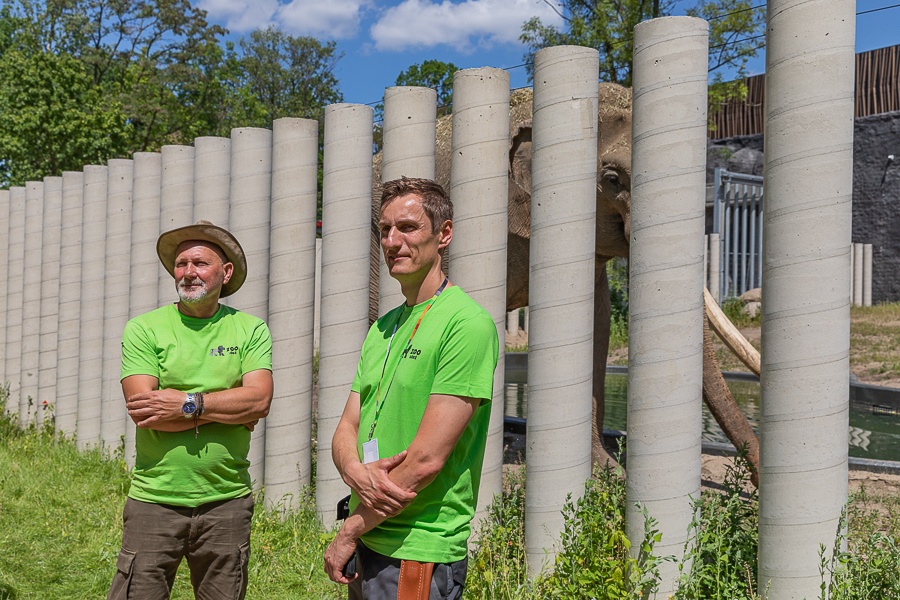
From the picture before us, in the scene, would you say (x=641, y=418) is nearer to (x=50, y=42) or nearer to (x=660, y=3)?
(x=660, y=3)

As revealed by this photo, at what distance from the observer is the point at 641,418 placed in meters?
3.62

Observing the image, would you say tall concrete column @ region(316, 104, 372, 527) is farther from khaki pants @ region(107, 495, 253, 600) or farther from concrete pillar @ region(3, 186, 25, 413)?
concrete pillar @ region(3, 186, 25, 413)

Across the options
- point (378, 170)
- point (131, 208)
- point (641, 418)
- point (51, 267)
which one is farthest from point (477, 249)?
point (51, 267)

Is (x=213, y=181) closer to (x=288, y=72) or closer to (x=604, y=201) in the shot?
(x=604, y=201)

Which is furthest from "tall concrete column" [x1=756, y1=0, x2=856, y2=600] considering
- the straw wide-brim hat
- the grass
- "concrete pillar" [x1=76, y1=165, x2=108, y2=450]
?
"concrete pillar" [x1=76, y1=165, x2=108, y2=450]

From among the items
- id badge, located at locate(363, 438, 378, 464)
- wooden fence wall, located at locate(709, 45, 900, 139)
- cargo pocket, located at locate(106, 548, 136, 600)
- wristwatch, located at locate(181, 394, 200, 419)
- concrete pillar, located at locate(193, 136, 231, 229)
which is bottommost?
cargo pocket, located at locate(106, 548, 136, 600)

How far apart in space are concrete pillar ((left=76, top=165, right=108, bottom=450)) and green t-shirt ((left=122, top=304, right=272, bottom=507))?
384cm

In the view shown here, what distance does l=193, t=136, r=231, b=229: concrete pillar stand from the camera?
229 inches

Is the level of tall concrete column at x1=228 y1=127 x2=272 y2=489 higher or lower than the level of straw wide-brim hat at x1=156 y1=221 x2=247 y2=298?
higher

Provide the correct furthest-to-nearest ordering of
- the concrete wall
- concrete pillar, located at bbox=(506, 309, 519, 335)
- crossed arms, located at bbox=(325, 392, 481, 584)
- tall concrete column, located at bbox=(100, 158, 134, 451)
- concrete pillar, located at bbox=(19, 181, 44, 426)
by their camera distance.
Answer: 1. the concrete wall
2. concrete pillar, located at bbox=(506, 309, 519, 335)
3. concrete pillar, located at bbox=(19, 181, 44, 426)
4. tall concrete column, located at bbox=(100, 158, 134, 451)
5. crossed arms, located at bbox=(325, 392, 481, 584)

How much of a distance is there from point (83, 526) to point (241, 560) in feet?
7.63

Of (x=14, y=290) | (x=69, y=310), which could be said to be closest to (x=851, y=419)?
(x=69, y=310)

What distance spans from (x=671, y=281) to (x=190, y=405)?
74.0 inches

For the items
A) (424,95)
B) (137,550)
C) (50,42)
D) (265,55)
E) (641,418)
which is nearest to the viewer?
(137,550)
